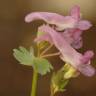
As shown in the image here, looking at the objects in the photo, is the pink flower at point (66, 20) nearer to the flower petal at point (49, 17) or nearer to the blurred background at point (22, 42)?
the flower petal at point (49, 17)

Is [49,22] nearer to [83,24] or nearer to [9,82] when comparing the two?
[83,24]

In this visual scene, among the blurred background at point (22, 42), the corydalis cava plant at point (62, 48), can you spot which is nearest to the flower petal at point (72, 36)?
the corydalis cava plant at point (62, 48)

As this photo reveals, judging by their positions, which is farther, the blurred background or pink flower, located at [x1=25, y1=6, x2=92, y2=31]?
the blurred background

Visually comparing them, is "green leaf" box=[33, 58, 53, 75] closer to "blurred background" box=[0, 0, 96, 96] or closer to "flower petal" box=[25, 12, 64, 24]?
"flower petal" box=[25, 12, 64, 24]

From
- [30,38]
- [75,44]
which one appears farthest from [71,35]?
[30,38]

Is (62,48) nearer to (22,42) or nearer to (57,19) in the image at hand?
(57,19)

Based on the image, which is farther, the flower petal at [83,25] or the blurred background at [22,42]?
the blurred background at [22,42]

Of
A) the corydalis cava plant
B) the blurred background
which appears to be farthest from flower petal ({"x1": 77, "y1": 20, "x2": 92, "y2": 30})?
the blurred background
